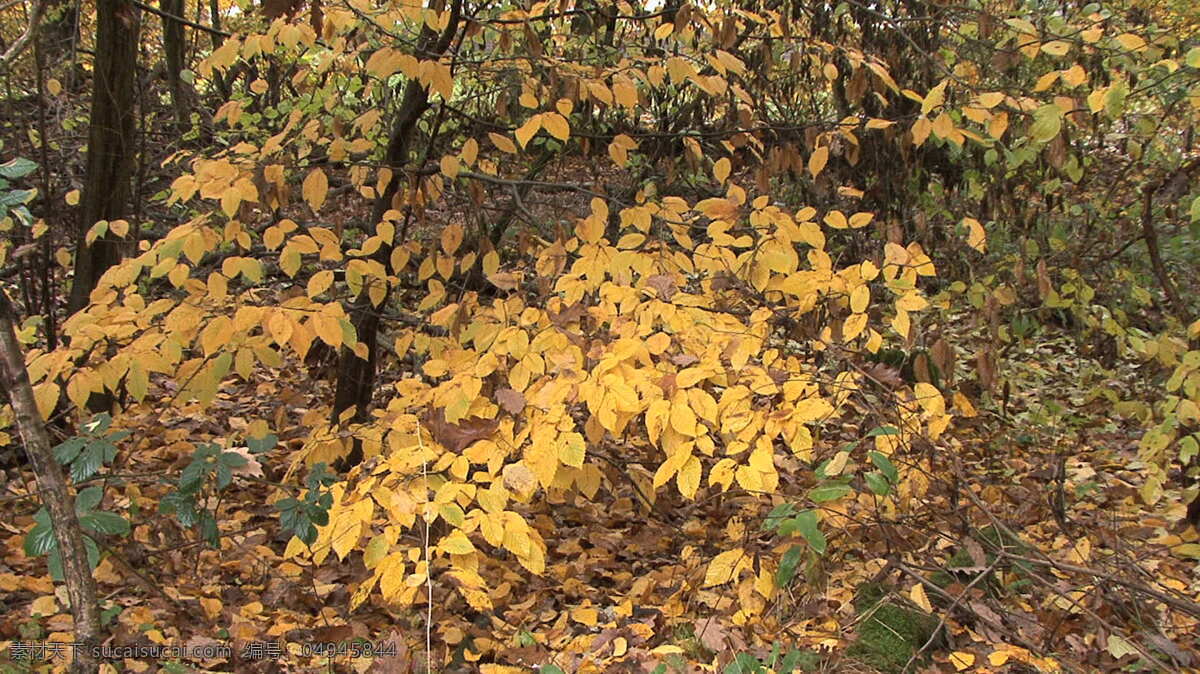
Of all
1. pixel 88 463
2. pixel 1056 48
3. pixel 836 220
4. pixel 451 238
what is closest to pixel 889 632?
pixel 836 220

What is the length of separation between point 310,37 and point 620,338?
1.46 m

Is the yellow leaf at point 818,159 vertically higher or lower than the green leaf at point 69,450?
higher

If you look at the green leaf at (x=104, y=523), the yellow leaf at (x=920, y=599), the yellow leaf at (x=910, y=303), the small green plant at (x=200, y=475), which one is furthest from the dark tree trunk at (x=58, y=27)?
the yellow leaf at (x=920, y=599)

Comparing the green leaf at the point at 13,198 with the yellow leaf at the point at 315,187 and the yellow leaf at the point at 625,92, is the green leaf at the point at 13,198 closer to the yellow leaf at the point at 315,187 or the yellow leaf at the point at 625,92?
the yellow leaf at the point at 315,187

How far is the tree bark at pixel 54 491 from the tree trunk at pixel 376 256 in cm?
169

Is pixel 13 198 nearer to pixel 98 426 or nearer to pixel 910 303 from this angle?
pixel 98 426

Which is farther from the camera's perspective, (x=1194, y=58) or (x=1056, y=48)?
(x=1056, y=48)

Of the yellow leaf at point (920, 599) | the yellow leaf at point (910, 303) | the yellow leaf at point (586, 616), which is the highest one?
the yellow leaf at point (910, 303)

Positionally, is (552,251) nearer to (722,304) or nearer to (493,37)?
(722,304)

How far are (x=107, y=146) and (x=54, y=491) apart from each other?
8.23 ft

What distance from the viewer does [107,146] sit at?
385 centimetres

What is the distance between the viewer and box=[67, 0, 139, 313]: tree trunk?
3.81 m

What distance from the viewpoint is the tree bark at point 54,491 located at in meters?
1.81

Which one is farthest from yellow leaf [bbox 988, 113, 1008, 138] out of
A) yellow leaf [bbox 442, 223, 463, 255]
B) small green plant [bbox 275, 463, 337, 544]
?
small green plant [bbox 275, 463, 337, 544]
